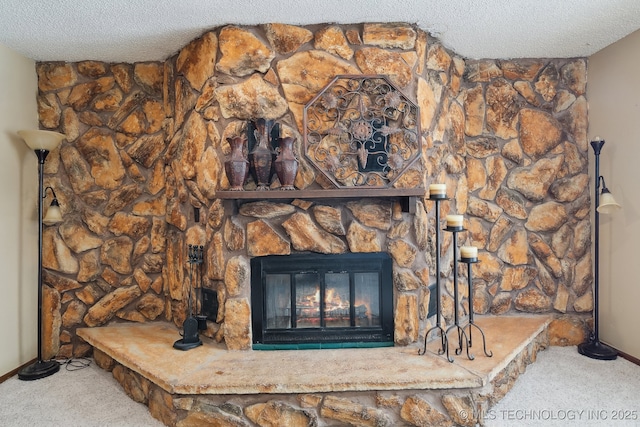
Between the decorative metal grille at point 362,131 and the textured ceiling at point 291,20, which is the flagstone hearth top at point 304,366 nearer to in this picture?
the decorative metal grille at point 362,131

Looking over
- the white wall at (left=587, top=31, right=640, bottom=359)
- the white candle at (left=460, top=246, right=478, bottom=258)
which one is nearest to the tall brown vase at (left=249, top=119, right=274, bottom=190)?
the white candle at (left=460, top=246, right=478, bottom=258)

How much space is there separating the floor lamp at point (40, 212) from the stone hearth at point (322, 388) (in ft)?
2.74

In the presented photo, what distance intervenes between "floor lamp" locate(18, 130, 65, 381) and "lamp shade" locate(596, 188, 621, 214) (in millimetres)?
3631

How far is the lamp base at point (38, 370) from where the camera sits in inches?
102

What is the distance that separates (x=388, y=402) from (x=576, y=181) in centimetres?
221

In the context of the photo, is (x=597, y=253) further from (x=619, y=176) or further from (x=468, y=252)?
(x=468, y=252)

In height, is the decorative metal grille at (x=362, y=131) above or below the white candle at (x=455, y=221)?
above

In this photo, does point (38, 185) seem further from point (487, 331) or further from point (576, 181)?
point (576, 181)

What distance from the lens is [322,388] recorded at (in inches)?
77.4

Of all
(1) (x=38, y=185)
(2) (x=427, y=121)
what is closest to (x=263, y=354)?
(2) (x=427, y=121)

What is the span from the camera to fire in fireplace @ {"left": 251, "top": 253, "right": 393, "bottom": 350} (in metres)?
2.43

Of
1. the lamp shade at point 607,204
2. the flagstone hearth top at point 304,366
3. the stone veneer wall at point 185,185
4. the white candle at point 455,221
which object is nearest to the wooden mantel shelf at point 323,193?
the white candle at point 455,221

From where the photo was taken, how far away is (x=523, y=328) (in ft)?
9.00

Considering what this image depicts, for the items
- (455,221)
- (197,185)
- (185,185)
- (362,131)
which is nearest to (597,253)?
(455,221)
